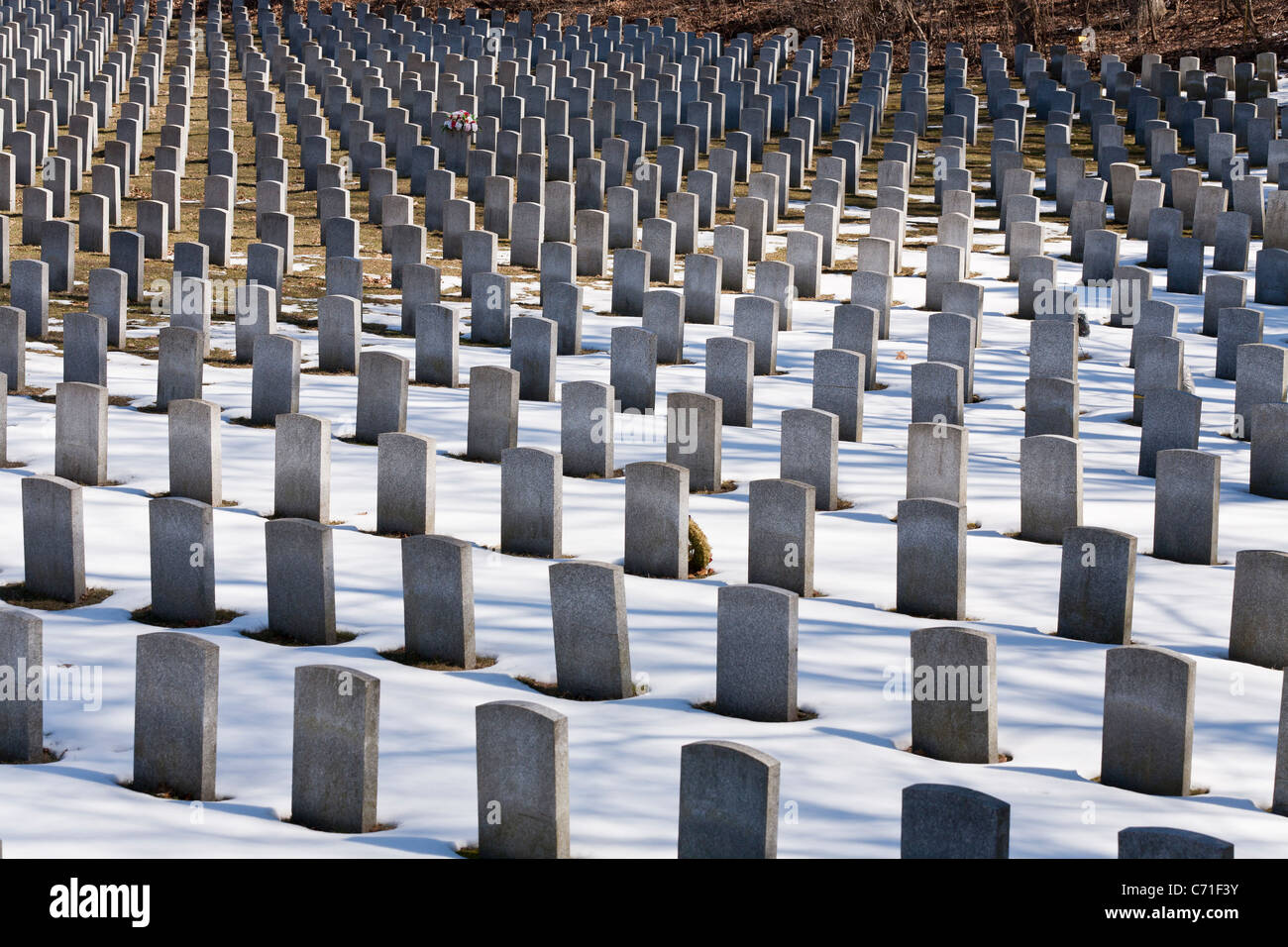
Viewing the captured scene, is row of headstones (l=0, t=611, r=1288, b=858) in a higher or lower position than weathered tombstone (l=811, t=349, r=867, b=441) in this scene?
lower

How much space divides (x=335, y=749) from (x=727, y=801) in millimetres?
1450

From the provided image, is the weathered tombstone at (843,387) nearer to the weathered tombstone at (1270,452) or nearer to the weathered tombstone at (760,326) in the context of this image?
the weathered tombstone at (760,326)

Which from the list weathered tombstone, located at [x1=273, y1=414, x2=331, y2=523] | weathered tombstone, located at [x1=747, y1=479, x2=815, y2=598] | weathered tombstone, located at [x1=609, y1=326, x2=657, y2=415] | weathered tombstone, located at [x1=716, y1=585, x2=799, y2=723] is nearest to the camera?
weathered tombstone, located at [x1=716, y1=585, x2=799, y2=723]

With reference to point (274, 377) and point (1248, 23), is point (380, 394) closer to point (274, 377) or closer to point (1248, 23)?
point (274, 377)

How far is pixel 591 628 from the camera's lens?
7.10m

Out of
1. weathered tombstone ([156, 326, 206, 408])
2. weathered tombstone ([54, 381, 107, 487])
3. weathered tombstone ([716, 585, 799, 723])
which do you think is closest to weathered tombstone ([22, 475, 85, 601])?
weathered tombstone ([54, 381, 107, 487])

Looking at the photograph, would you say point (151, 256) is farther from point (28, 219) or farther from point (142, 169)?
point (142, 169)

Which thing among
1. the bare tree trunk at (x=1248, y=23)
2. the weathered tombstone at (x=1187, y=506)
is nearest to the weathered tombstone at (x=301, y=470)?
the weathered tombstone at (x=1187, y=506)

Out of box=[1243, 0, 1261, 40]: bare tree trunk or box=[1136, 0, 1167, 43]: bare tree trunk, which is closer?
box=[1243, 0, 1261, 40]: bare tree trunk

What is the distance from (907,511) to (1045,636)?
88 centimetres

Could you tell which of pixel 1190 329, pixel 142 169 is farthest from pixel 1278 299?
pixel 142 169

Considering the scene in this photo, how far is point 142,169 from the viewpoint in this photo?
65.7 ft

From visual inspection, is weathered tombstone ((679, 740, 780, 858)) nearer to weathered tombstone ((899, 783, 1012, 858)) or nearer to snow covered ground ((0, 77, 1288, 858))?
snow covered ground ((0, 77, 1288, 858))

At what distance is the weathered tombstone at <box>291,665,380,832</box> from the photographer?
228 inches
